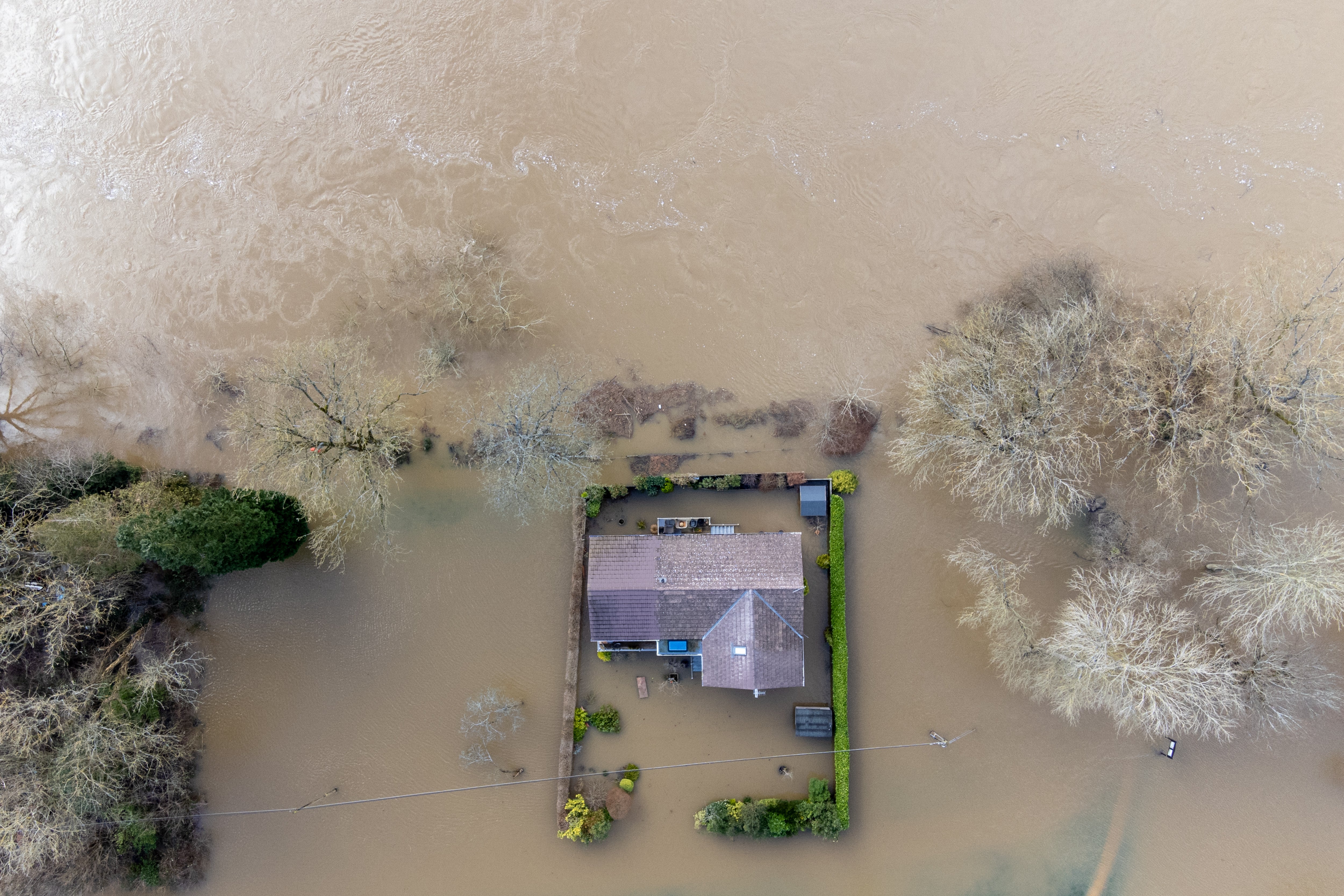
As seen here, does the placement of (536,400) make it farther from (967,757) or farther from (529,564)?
(967,757)

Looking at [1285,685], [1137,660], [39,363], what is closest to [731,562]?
[1137,660]

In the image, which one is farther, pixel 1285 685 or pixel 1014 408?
pixel 1285 685

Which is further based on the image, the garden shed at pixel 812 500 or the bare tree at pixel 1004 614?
the garden shed at pixel 812 500

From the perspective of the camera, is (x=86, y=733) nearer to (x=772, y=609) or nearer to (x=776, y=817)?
(x=772, y=609)

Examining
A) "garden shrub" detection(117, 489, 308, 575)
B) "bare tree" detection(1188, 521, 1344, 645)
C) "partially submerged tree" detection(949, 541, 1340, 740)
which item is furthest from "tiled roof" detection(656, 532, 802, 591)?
"bare tree" detection(1188, 521, 1344, 645)

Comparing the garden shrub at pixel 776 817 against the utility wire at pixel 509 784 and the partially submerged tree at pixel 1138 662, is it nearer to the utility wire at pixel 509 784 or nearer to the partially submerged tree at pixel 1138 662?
the utility wire at pixel 509 784

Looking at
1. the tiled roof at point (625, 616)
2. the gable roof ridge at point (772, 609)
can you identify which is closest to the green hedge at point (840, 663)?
the gable roof ridge at point (772, 609)
